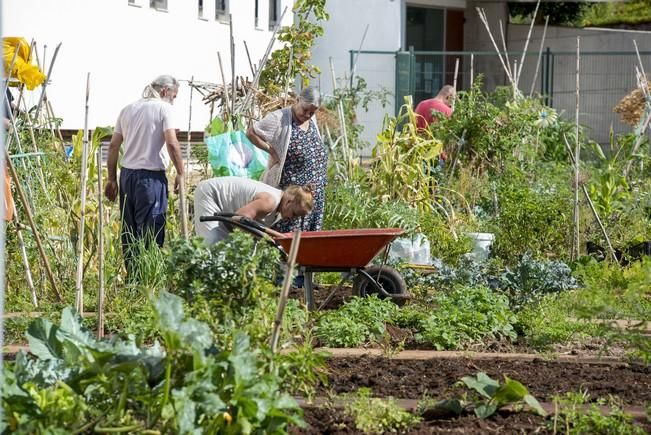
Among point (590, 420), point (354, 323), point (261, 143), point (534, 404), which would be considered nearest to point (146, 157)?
point (261, 143)

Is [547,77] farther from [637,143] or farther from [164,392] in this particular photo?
[164,392]

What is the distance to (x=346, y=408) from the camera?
14.9 ft

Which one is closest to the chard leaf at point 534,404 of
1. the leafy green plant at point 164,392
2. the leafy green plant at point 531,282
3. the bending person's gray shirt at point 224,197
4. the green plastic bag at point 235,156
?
the leafy green plant at point 164,392

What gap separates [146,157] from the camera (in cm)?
812

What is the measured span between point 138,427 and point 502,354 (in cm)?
280

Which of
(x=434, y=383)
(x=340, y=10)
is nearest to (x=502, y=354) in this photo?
(x=434, y=383)

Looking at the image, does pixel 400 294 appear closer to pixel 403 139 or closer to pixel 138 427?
pixel 403 139

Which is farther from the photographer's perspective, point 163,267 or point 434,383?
point 163,267

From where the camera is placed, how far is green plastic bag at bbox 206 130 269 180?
356 inches

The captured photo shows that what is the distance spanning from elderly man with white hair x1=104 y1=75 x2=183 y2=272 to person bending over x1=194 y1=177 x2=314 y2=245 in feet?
1.65

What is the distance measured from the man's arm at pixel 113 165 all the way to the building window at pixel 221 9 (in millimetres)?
11945

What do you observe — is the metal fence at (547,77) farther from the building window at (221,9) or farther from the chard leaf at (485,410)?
the chard leaf at (485,410)

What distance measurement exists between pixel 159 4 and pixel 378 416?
537 inches

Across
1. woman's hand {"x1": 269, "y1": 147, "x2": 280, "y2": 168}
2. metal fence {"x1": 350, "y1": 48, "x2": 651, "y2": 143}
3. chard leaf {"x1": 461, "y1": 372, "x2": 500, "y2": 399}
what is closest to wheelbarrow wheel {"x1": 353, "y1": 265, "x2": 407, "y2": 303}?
woman's hand {"x1": 269, "y1": 147, "x2": 280, "y2": 168}
